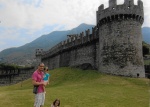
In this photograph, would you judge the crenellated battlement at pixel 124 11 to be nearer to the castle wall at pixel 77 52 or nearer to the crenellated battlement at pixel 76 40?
the crenellated battlement at pixel 76 40

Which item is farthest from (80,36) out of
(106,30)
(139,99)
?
(139,99)

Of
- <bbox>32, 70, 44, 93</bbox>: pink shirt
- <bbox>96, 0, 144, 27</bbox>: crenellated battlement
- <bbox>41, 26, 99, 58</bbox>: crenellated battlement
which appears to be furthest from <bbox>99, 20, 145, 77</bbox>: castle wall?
<bbox>32, 70, 44, 93</bbox>: pink shirt

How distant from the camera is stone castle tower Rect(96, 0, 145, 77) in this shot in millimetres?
31359

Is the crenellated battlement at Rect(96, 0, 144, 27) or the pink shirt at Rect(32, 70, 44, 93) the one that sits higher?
the crenellated battlement at Rect(96, 0, 144, 27)

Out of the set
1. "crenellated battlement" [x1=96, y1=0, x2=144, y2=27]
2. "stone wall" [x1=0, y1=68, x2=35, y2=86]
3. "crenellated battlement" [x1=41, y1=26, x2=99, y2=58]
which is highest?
"crenellated battlement" [x1=96, y1=0, x2=144, y2=27]

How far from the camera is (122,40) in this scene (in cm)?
3203

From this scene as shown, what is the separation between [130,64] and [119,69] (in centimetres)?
166

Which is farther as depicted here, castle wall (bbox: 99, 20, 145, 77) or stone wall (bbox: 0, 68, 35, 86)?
stone wall (bbox: 0, 68, 35, 86)

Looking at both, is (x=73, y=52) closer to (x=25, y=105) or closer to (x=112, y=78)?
(x=112, y=78)

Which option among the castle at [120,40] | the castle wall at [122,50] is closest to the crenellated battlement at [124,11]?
the castle at [120,40]

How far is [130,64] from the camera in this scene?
3114cm

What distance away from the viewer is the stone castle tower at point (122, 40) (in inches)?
1235

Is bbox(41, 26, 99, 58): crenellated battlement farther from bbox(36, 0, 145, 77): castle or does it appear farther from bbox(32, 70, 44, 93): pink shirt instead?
bbox(32, 70, 44, 93): pink shirt

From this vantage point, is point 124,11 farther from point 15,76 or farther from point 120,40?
point 15,76
